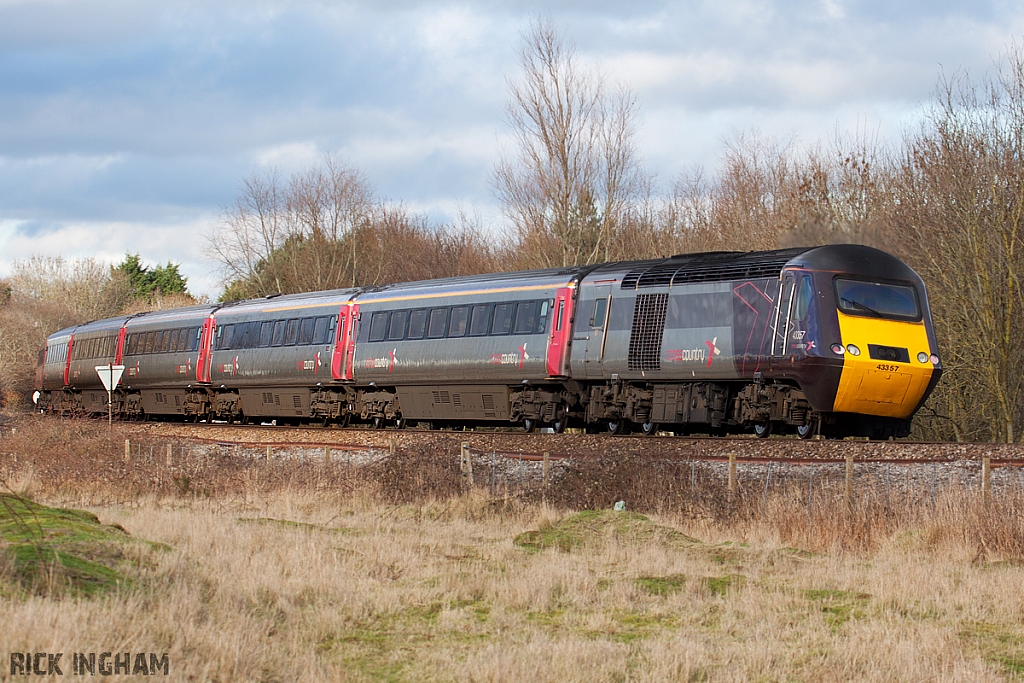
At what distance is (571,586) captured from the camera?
38.1 ft

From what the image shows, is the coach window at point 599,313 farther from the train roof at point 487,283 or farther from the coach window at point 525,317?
the coach window at point 525,317

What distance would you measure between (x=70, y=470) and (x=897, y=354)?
14.3 metres

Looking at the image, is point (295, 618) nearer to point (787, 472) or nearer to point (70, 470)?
point (787, 472)

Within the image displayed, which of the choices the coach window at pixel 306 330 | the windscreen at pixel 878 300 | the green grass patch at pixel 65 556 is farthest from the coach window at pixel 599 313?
the green grass patch at pixel 65 556

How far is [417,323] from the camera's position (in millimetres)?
27016

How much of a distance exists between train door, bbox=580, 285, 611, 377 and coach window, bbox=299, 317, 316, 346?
31.4ft

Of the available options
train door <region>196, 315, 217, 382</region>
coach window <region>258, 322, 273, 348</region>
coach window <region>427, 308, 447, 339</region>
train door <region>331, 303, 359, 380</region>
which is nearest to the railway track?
coach window <region>427, 308, 447, 339</region>

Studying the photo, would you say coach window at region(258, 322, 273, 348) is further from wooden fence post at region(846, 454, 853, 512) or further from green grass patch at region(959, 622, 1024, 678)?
green grass patch at region(959, 622, 1024, 678)

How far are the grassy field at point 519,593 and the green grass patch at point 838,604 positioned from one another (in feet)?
0.12

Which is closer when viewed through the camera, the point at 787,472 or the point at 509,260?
the point at 787,472

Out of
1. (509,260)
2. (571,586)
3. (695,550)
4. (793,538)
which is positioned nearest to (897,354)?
(793,538)

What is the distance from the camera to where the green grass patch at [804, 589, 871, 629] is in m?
10.8

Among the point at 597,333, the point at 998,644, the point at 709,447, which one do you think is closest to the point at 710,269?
the point at 597,333

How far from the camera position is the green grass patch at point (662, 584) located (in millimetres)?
11758
